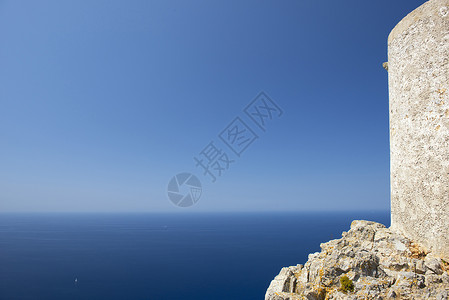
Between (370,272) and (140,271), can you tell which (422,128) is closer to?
(370,272)

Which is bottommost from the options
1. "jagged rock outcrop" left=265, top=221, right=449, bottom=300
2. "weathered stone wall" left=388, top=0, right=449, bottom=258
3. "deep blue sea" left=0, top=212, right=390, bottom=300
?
"deep blue sea" left=0, top=212, right=390, bottom=300

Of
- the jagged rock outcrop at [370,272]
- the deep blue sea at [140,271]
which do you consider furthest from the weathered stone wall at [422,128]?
the deep blue sea at [140,271]

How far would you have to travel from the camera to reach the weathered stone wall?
5.16 m

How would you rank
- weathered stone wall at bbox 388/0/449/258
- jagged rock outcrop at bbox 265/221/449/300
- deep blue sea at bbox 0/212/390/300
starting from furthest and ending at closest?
deep blue sea at bbox 0/212/390/300 < weathered stone wall at bbox 388/0/449/258 < jagged rock outcrop at bbox 265/221/449/300

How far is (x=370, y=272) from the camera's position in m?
5.39

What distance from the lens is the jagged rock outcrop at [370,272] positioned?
479 centimetres

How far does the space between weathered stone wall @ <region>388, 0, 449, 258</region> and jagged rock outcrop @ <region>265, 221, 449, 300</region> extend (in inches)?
15.4

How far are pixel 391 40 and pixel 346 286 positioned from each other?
243 inches

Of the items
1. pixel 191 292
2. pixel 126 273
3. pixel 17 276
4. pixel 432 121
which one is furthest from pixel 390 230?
pixel 17 276

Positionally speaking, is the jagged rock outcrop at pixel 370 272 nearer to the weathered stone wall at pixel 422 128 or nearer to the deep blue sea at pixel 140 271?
the weathered stone wall at pixel 422 128

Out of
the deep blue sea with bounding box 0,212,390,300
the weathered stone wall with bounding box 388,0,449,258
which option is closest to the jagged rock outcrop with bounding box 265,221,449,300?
the weathered stone wall with bounding box 388,0,449,258

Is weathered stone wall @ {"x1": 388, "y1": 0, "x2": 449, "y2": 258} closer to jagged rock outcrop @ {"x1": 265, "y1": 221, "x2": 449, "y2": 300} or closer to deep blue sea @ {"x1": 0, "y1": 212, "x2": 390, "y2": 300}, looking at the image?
jagged rock outcrop @ {"x1": 265, "y1": 221, "x2": 449, "y2": 300}

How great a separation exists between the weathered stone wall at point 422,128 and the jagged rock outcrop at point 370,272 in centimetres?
39

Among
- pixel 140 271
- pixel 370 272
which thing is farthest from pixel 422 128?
pixel 140 271
